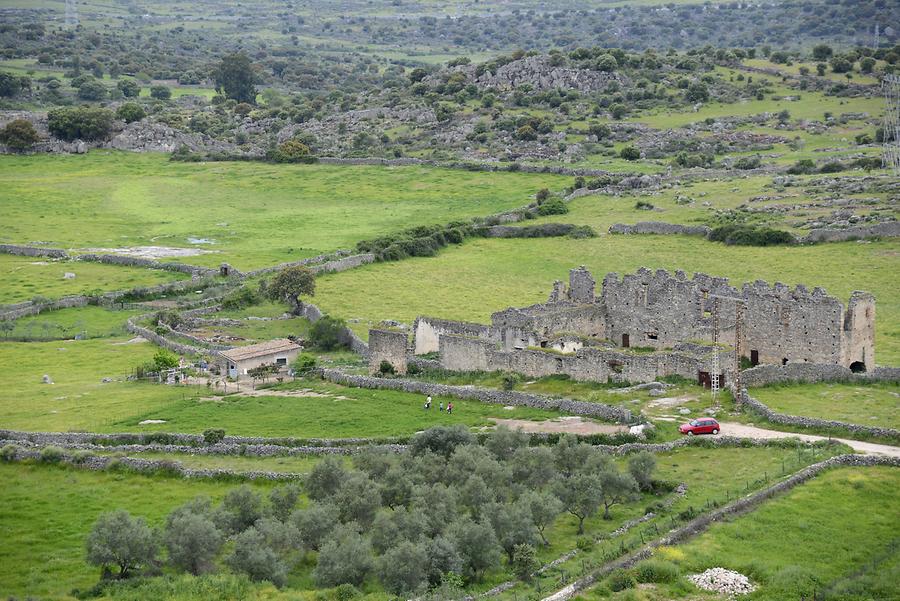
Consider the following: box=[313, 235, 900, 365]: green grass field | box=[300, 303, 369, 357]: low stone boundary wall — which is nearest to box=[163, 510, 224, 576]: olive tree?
box=[300, 303, 369, 357]: low stone boundary wall

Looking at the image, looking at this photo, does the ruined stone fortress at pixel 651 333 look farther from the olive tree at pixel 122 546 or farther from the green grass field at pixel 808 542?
the olive tree at pixel 122 546

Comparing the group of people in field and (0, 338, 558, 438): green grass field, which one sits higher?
the group of people in field

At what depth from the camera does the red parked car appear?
144 ft

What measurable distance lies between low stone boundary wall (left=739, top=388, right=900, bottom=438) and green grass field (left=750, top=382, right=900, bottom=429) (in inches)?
24.1

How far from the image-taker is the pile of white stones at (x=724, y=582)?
32.5m

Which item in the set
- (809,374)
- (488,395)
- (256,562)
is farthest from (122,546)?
(809,374)

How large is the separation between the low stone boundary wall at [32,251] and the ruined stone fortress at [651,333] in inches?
1660

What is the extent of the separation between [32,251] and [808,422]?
64.6 m

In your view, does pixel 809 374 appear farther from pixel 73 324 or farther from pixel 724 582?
pixel 73 324

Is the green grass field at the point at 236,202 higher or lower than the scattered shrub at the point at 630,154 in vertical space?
lower

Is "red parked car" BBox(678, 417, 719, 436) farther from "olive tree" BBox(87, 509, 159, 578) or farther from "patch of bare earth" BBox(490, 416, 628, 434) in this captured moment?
"olive tree" BBox(87, 509, 159, 578)

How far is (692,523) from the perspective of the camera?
36312 millimetres

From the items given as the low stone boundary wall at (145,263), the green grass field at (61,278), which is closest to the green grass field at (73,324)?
the green grass field at (61,278)

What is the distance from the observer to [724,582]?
1294 inches
